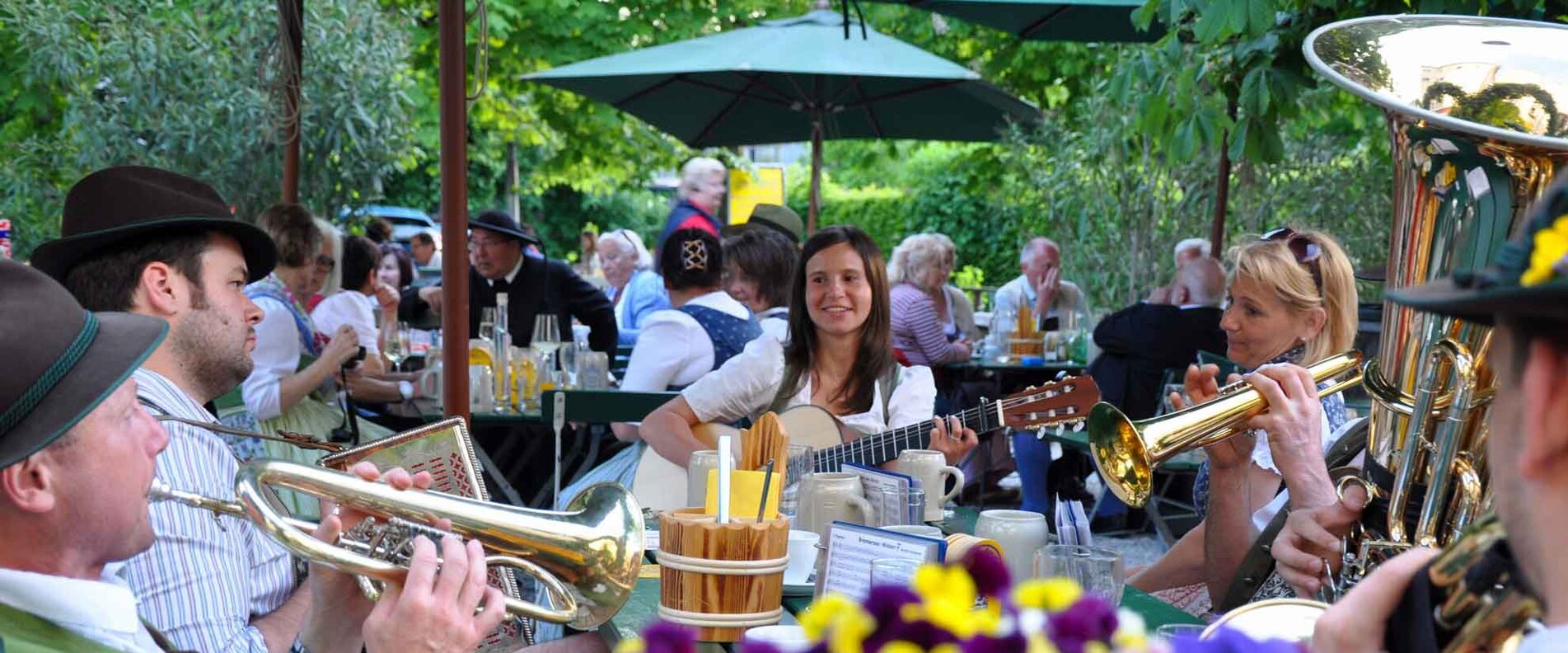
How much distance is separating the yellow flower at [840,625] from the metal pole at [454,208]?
3.14m

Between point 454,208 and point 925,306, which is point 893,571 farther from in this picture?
point 925,306

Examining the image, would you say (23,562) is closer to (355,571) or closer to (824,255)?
(355,571)

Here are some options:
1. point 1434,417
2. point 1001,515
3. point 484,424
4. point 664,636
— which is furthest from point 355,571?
point 484,424

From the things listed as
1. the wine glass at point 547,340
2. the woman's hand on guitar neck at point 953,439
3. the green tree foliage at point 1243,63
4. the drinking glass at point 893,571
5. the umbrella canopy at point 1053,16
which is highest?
the umbrella canopy at point 1053,16

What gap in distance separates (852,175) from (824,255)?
2517 cm

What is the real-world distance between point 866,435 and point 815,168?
5.92m

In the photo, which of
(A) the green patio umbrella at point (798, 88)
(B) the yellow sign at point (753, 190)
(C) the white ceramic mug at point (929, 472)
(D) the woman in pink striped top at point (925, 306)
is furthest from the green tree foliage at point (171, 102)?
(C) the white ceramic mug at point (929, 472)

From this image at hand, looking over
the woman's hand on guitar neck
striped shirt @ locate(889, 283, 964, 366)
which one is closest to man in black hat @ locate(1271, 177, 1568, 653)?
the woman's hand on guitar neck

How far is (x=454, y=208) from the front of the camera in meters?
3.98

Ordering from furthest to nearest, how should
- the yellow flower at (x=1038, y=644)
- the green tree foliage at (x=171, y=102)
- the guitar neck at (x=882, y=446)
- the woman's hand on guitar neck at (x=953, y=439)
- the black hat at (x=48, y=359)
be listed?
the green tree foliage at (x=171, y=102) < the guitar neck at (x=882, y=446) < the woman's hand on guitar neck at (x=953, y=439) < the black hat at (x=48, y=359) < the yellow flower at (x=1038, y=644)

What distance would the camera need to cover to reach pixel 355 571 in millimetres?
2127

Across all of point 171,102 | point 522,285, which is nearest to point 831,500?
point 522,285

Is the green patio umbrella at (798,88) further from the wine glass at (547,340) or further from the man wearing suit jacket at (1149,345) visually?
the wine glass at (547,340)

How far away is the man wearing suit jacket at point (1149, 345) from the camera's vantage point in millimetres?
7023
